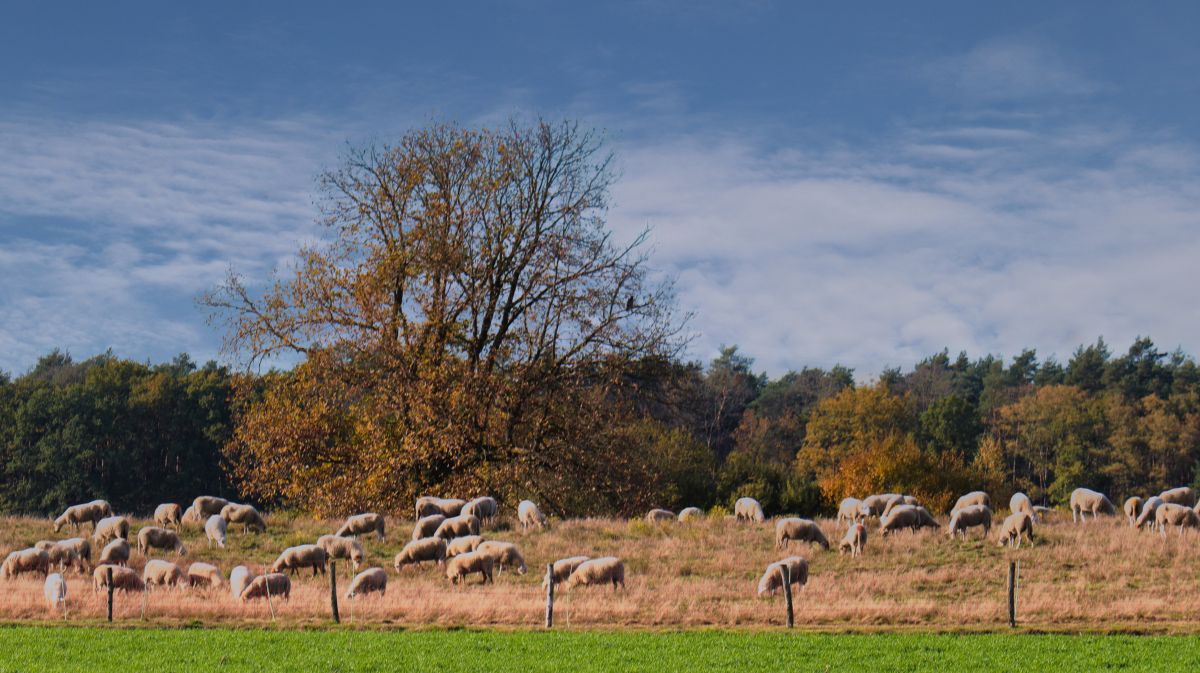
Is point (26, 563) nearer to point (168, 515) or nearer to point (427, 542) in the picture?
point (168, 515)

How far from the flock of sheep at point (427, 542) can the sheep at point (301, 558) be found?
3cm

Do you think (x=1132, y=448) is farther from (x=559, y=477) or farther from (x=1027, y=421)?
(x=559, y=477)

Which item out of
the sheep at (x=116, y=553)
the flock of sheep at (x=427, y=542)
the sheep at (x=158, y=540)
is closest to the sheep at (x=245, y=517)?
the flock of sheep at (x=427, y=542)

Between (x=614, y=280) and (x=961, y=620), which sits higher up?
(x=614, y=280)

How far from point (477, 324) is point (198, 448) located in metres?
49.0

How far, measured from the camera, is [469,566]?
1218 inches

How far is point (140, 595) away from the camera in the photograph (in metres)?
29.0

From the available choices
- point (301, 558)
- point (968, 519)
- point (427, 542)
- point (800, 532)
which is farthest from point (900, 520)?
point (301, 558)

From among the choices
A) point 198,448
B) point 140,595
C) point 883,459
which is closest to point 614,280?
point 140,595

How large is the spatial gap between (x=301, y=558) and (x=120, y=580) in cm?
438

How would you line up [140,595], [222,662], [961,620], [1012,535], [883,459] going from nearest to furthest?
[222,662] < [961,620] < [140,595] < [1012,535] < [883,459]

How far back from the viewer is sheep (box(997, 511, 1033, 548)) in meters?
33.3

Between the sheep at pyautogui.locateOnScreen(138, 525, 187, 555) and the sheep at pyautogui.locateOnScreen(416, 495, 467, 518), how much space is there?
7.23 meters

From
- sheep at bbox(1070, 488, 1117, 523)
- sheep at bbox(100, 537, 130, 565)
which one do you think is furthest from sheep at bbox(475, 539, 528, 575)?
sheep at bbox(1070, 488, 1117, 523)
